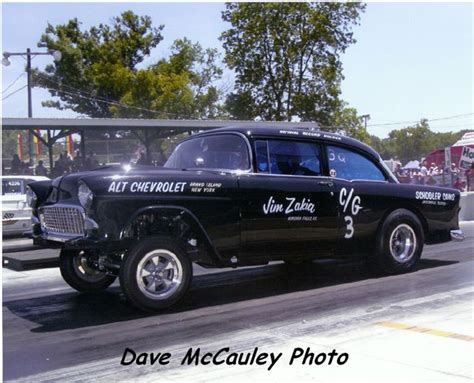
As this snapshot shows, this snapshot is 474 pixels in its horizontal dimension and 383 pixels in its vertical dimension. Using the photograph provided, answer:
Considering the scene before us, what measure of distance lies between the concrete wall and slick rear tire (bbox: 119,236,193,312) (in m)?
12.7

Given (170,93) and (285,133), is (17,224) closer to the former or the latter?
(285,133)

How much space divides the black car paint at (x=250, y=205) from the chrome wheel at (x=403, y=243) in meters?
0.29

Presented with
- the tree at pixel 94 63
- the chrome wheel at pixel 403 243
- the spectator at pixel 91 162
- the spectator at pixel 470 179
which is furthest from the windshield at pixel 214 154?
the tree at pixel 94 63

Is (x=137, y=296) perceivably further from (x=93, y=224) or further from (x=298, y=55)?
(x=298, y=55)

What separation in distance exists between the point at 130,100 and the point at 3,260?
27.1 m

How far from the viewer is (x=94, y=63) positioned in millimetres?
34000

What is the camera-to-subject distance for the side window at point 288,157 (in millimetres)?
6625

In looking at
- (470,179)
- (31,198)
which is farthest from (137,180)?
(470,179)

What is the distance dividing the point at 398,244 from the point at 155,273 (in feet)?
11.2

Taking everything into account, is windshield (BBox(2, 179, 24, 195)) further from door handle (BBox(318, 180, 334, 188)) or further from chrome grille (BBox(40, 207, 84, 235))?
door handle (BBox(318, 180, 334, 188))

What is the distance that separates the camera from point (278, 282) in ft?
24.0

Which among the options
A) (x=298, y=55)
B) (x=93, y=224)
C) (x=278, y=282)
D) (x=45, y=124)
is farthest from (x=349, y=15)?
(x=93, y=224)

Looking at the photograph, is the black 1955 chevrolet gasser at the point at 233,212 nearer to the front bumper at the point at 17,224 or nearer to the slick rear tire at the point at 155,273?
the slick rear tire at the point at 155,273

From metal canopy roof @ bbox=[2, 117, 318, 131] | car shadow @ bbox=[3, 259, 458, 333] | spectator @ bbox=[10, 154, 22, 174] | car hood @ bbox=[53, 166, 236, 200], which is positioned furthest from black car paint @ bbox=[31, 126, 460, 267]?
spectator @ bbox=[10, 154, 22, 174]
